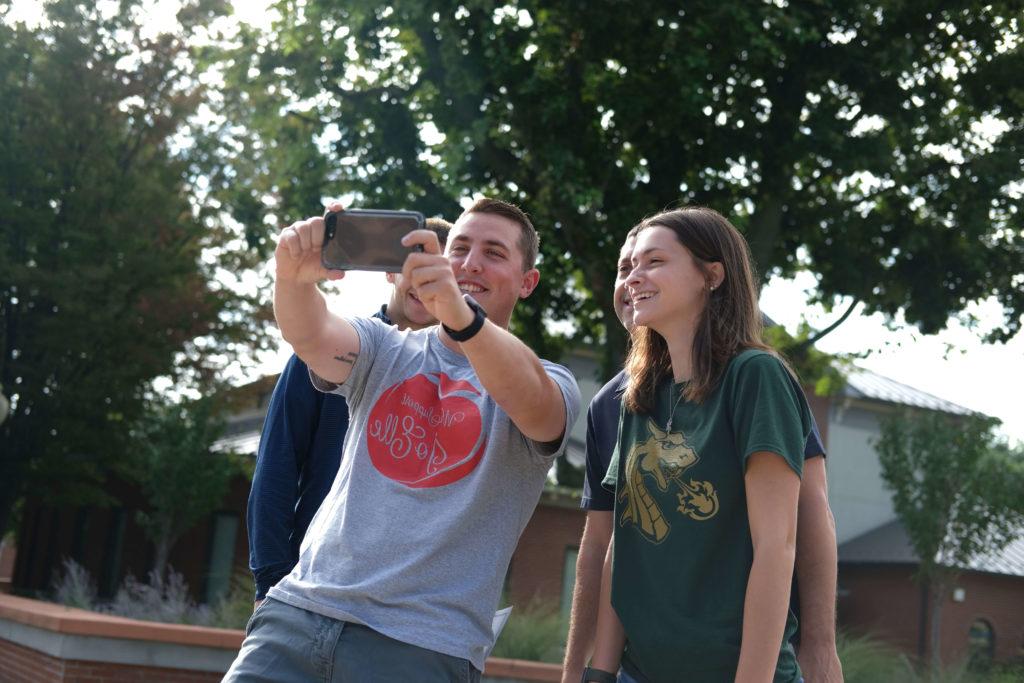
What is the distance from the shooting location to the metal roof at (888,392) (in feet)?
134

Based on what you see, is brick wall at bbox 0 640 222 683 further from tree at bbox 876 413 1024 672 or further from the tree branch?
tree at bbox 876 413 1024 672

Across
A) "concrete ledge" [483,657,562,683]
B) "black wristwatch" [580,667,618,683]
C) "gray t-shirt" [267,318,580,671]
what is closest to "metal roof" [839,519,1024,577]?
"concrete ledge" [483,657,562,683]

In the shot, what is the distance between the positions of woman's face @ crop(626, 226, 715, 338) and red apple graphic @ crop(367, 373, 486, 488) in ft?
1.53

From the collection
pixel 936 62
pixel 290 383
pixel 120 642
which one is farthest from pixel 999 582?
pixel 290 383

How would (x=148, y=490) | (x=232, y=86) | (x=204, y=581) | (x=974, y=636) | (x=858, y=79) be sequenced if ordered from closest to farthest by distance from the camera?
(x=858, y=79), (x=232, y=86), (x=148, y=490), (x=204, y=581), (x=974, y=636)

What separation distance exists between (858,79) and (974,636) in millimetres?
21572

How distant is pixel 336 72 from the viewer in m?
17.7

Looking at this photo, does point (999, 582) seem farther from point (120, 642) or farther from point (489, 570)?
point (489, 570)

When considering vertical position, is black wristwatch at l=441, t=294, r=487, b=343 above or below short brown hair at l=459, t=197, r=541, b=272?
below

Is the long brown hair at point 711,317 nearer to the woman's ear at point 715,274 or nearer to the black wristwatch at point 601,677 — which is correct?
the woman's ear at point 715,274

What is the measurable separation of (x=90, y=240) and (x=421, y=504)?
21362 mm

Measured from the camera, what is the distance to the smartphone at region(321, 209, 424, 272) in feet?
8.45

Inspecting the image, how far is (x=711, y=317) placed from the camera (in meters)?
3.00

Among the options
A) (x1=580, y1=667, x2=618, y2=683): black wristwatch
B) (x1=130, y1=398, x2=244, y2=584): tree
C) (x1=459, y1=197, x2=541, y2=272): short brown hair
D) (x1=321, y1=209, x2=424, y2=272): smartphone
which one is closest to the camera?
(x1=321, y1=209, x2=424, y2=272): smartphone
